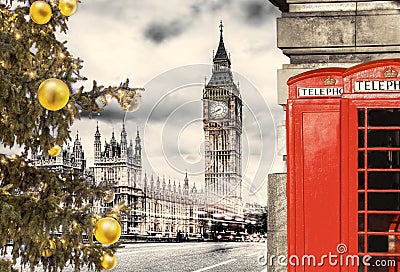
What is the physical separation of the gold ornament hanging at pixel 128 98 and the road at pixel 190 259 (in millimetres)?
17708

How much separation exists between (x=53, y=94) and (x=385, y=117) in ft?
7.44

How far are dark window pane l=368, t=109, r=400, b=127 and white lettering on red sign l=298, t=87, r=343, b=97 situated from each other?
0.28 metres

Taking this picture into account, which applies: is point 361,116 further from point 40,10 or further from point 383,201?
point 40,10

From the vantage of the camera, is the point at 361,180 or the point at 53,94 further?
the point at 361,180

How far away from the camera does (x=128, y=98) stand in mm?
4992

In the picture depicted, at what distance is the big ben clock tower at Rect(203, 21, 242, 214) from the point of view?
49219 millimetres

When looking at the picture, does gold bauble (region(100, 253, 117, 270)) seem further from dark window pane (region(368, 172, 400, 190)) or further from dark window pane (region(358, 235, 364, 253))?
dark window pane (region(368, 172, 400, 190))

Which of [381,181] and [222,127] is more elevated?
[222,127]

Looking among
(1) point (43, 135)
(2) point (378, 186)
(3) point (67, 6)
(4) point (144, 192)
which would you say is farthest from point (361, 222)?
(4) point (144, 192)

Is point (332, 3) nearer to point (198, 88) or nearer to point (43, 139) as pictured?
point (43, 139)

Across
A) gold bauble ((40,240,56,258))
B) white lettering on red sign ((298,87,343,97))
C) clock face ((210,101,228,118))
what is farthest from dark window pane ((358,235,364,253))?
clock face ((210,101,228,118))

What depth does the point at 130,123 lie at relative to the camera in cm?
3188

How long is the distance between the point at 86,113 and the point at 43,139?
38 cm

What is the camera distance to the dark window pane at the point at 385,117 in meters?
5.00
